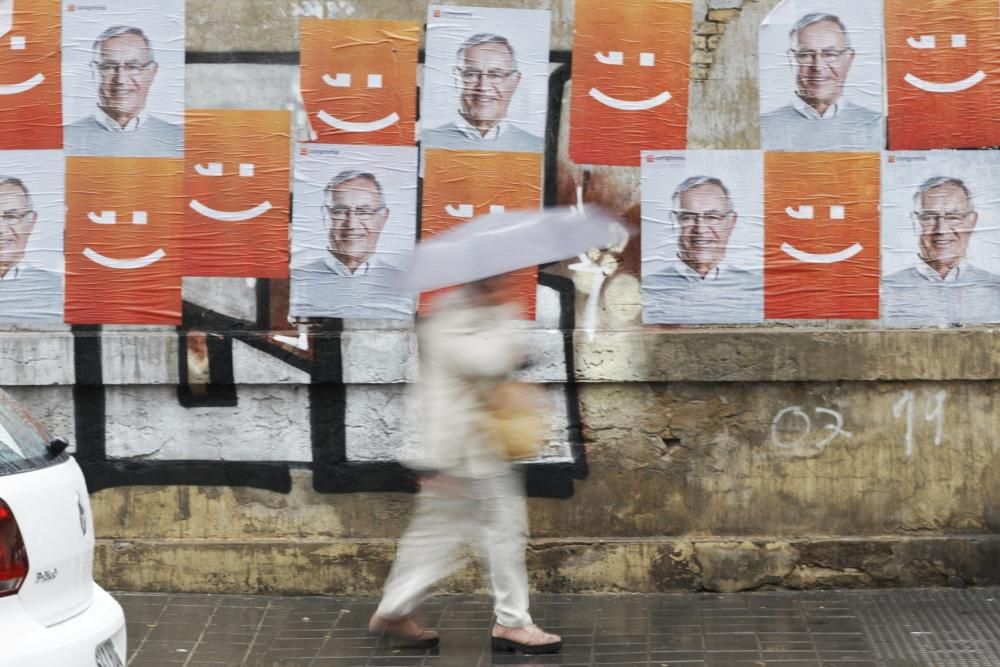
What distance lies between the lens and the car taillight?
4254 millimetres

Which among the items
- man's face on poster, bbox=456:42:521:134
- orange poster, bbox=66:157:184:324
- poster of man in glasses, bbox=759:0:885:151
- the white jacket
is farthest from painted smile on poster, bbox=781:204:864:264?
orange poster, bbox=66:157:184:324

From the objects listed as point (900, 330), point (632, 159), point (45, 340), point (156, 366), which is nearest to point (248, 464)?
point (156, 366)

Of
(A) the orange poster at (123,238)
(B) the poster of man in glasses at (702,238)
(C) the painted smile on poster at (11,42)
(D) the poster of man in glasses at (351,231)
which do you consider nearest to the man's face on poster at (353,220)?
(D) the poster of man in glasses at (351,231)

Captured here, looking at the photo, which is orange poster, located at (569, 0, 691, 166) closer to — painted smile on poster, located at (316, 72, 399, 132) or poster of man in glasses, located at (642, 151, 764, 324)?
poster of man in glasses, located at (642, 151, 764, 324)

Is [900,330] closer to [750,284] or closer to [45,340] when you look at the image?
[750,284]

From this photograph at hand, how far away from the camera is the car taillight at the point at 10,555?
14.0 feet

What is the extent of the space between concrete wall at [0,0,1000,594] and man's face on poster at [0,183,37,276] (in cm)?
43

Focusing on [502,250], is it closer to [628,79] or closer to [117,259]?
[628,79]

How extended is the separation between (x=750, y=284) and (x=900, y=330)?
2.62ft

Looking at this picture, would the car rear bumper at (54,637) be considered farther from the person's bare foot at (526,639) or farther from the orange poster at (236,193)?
the orange poster at (236,193)

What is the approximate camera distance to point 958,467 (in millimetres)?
7203

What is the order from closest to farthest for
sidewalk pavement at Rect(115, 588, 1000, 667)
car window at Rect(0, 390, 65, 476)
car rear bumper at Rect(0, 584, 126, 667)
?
1. car rear bumper at Rect(0, 584, 126, 667)
2. car window at Rect(0, 390, 65, 476)
3. sidewalk pavement at Rect(115, 588, 1000, 667)

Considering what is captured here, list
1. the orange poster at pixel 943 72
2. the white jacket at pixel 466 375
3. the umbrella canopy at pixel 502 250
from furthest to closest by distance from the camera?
the orange poster at pixel 943 72 < the white jacket at pixel 466 375 < the umbrella canopy at pixel 502 250

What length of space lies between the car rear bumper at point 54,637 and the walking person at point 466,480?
1.71 metres
